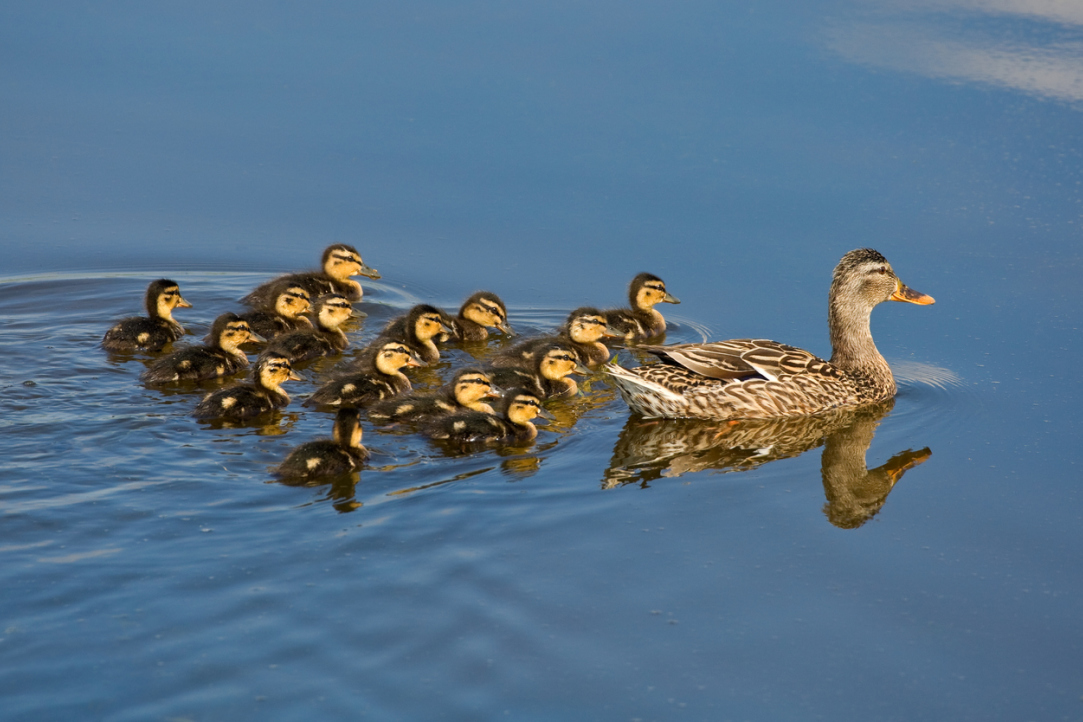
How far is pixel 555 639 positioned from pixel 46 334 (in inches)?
169

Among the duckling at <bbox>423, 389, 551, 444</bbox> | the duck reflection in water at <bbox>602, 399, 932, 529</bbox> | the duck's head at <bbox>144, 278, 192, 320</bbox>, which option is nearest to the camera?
the duck reflection in water at <bbox>602, 399, 932, 529</bbox>

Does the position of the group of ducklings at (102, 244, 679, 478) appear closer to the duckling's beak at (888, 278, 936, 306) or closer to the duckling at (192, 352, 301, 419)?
the duckling at (192, 352, 301, 419)

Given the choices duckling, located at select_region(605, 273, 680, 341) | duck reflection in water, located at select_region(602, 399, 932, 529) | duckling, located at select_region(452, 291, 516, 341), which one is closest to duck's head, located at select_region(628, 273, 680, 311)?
duckling, located at select_region(605, 273, 680, 341)

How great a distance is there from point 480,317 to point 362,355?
0.74 meters

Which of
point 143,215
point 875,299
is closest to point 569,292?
point 875,299

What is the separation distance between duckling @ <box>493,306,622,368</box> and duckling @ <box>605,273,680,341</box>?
7.9 inches

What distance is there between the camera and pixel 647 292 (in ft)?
24.6

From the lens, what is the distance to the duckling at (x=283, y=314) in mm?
7441

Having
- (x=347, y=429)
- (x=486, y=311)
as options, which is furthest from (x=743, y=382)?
(x=347, y=429)

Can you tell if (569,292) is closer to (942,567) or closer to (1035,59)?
(942,567)

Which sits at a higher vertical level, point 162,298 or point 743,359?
point 162,298

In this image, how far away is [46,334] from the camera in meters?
7.08

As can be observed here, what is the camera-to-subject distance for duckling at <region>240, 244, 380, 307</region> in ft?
25.2

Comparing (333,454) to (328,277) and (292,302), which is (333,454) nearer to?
(292,302)
